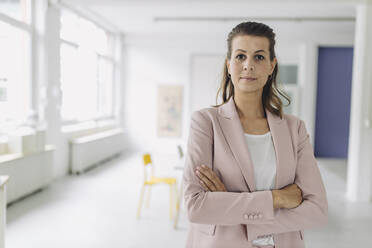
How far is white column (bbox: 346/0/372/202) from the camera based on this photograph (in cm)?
571

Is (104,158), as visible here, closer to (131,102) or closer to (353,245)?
(131,102)

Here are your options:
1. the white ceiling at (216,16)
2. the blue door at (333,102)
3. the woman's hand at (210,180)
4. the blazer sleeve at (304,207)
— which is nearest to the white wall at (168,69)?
the blue door at (333,102)

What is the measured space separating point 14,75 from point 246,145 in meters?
5.62

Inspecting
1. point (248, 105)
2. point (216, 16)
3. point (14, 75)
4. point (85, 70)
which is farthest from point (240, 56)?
point (85, 70)

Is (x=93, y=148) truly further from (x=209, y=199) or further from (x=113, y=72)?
(x=209, y=199)

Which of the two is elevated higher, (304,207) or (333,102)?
(333,102)

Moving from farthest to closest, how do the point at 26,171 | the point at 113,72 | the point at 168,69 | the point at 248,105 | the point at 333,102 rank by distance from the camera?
the point at 168,69 → the point at 113,72 → the point at 333,102 → the point at 26,171 → the point at 248,105

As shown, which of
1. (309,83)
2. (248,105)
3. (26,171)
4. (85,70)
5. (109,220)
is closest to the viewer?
(248,105)

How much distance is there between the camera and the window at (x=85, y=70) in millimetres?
7648

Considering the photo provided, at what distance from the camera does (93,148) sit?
26.5 ft

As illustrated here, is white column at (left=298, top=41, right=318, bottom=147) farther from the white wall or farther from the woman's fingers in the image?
the woman's fingers

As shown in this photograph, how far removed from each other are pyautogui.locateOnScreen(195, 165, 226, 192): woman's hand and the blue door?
9.52m

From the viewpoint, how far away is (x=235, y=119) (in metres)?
1.49

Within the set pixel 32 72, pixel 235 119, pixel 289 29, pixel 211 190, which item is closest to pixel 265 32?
pixel 235 119
